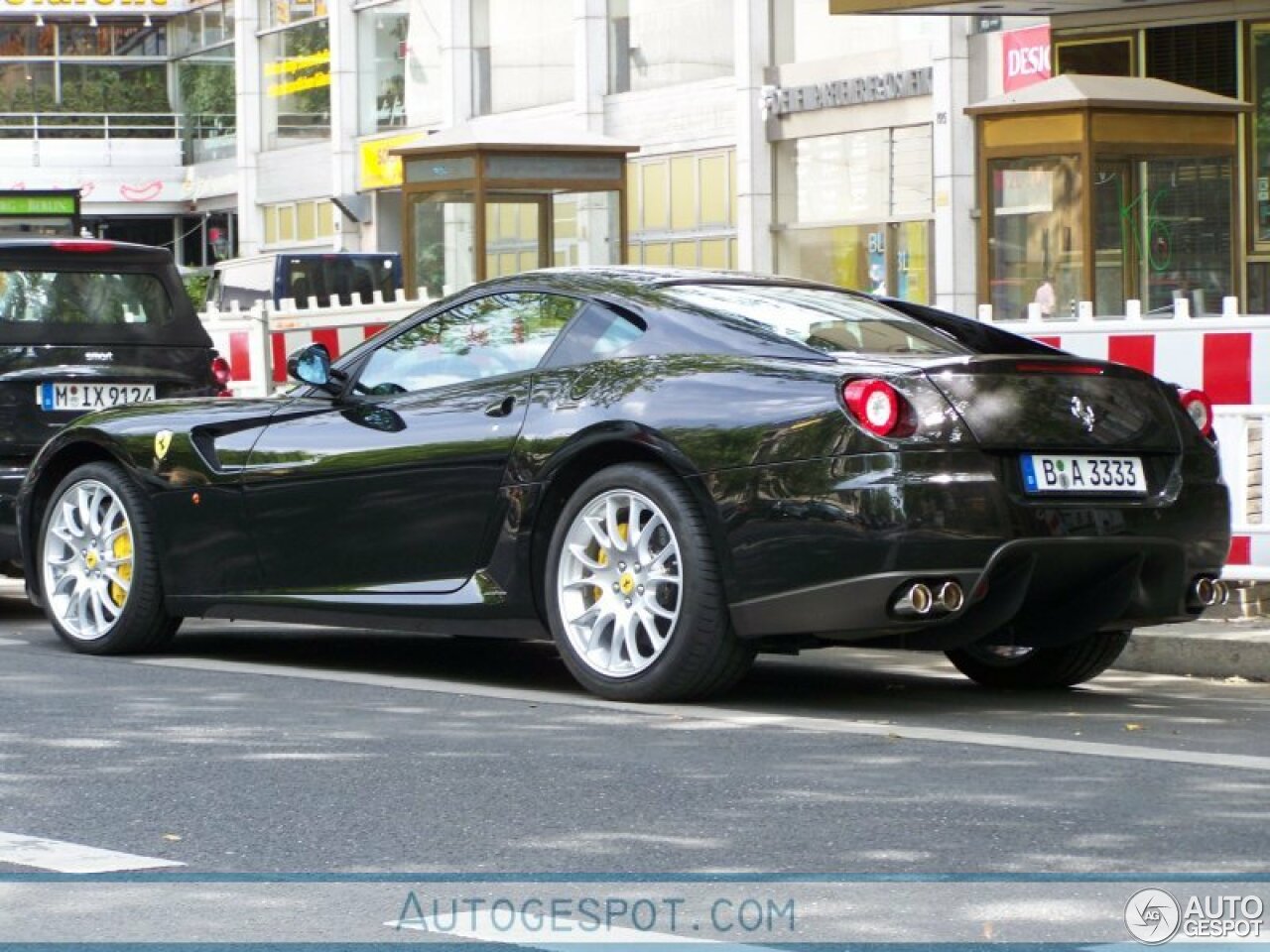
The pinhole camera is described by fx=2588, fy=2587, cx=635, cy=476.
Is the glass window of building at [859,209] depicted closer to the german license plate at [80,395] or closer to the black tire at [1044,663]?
the german license plate at [80,395]

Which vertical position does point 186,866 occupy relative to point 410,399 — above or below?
below

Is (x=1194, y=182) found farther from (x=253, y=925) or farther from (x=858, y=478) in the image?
(x=253, y=925)

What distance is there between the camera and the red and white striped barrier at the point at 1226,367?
10242 mm

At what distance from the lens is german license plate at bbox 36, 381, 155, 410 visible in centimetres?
1128

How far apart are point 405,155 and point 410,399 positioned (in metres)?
14.3

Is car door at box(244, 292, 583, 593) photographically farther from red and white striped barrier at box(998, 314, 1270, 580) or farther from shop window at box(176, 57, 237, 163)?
shop window at box(176, 57, 237, 163)

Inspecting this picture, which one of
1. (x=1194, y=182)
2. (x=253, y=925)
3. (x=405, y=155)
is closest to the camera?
(x=253, y=925)

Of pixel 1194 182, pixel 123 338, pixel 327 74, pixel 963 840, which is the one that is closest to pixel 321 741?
pixel 963 840

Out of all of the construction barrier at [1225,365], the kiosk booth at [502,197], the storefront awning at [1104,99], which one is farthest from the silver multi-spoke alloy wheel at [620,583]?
the kiosk booth at [502,197]

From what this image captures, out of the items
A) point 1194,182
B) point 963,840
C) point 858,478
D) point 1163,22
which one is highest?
point 1163,22

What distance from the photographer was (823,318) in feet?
26.8

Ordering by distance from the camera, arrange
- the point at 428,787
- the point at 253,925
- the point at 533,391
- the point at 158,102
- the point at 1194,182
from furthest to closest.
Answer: the point at 158,102, the point at 1194,182, the point at 533,391, the point at 428,787, the point at 253,925

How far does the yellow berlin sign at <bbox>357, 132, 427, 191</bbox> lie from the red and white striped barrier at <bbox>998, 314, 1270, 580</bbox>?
33.3m

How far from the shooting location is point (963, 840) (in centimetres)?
553
